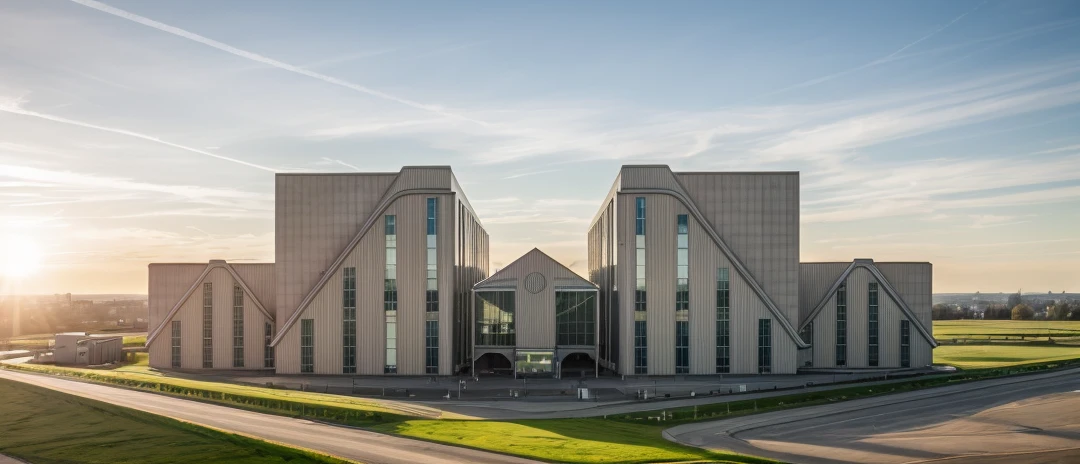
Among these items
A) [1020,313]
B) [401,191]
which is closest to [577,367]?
[401,191]

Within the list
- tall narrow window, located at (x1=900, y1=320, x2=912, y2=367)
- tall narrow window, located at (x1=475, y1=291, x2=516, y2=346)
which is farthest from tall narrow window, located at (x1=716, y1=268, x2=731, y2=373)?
tall narrow window, located at (x1=900, y1=320, x2=912, y2=367)

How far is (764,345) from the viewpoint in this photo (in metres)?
74.9

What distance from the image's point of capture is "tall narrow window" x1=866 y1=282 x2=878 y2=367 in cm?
7819

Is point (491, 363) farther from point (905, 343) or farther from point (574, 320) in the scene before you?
point (905, 343)

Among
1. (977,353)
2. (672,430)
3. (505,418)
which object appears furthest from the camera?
(977,353)

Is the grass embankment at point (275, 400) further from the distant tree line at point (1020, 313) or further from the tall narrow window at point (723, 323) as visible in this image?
the distant tree line at point (1020, 313)

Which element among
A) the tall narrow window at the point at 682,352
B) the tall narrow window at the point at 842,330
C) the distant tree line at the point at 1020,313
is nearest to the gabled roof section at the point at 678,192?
the tall narrow window at the point at 842,330

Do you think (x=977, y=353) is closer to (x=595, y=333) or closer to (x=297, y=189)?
(x=595, y=333)

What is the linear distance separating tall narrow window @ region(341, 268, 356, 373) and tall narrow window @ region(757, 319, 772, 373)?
4131 cm

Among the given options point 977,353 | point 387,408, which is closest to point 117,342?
point 387,408

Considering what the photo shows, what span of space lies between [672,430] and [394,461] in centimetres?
2038

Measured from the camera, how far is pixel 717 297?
75000 millimetres

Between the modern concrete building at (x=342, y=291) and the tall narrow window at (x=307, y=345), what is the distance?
0.34ft

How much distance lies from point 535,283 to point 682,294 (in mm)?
15103
